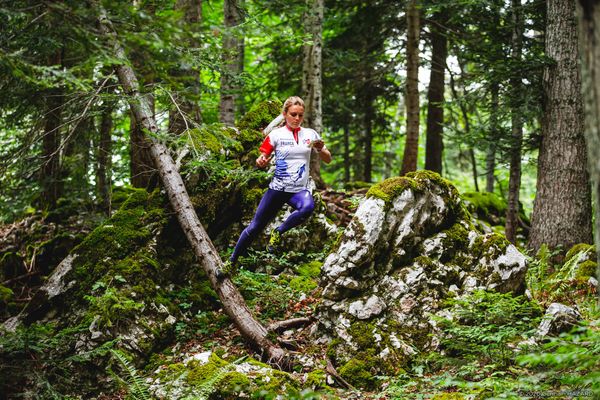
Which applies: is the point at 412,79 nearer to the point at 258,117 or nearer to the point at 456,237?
the point at 258,117

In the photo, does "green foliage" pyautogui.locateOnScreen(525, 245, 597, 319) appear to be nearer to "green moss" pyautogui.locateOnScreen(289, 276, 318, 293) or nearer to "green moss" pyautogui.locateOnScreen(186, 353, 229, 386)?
"green moss" pyautogui.locateOnScreen(289, 276, 318, 293)

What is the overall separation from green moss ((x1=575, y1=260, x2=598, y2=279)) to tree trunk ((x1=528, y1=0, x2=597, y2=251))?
4.14 ft

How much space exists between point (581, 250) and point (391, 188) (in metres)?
4.44

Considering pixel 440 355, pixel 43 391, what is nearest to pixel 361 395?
pixel 440 355

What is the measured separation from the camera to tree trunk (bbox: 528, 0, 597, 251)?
9.23m

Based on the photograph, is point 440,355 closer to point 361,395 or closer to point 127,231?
point 361,395

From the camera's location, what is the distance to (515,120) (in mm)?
10211

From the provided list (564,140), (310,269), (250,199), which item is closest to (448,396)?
(310,269)

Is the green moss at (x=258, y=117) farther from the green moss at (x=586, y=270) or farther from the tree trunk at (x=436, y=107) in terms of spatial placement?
the tree trunk at (x=436, y=107)

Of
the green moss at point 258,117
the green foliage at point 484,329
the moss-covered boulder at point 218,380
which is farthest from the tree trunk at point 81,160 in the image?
the green foliage at point 484,329

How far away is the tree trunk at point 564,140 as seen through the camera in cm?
923

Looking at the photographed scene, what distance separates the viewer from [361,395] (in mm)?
5418

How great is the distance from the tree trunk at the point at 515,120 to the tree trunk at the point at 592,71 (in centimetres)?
752

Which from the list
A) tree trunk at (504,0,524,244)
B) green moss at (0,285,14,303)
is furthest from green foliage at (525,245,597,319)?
green moss at (0,285,14,303)
